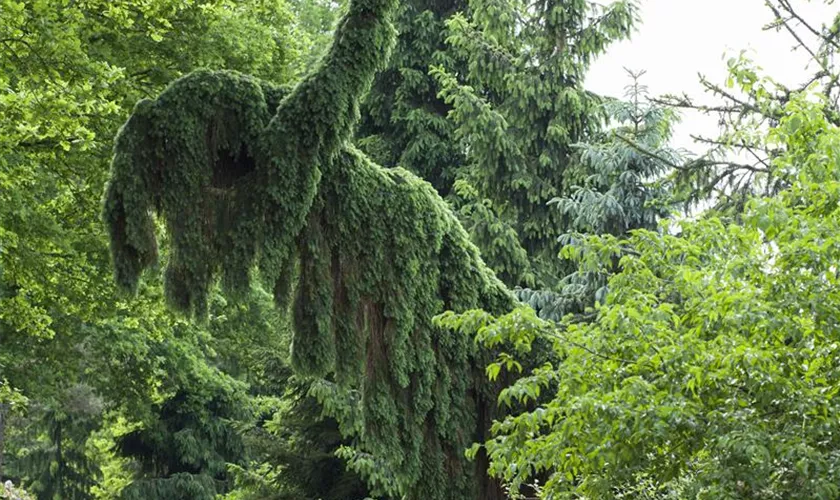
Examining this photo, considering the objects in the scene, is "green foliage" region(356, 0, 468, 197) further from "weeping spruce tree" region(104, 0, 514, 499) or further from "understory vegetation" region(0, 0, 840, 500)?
"weeping spruce tree" region(104, 0, 514, 499)

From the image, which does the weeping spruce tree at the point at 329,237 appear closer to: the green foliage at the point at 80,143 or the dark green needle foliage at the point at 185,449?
the green foliage at the point at 80,143

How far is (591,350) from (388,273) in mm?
2792

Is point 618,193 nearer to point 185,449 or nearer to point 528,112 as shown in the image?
point 528,112

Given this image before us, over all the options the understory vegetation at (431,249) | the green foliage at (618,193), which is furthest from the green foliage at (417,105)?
the green foliage at (618,193)

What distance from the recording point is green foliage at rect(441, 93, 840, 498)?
8000 millimetres

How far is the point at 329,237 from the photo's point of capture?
11250 mm

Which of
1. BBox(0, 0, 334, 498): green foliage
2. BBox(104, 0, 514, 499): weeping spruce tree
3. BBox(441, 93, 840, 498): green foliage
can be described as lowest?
BBox(441, 93, 840, 498): green foliage

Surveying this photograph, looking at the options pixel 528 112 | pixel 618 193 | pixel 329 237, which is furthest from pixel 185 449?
pixel 329 237

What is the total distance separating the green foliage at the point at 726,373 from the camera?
26.2 feet

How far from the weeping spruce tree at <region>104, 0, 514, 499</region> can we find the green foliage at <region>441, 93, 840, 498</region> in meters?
1.94

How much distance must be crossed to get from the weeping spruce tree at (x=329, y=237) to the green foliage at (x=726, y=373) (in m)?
1.94

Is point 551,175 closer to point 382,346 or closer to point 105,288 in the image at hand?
point 105,288

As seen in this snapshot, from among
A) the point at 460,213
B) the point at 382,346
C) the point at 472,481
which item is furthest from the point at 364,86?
the point at 460,213

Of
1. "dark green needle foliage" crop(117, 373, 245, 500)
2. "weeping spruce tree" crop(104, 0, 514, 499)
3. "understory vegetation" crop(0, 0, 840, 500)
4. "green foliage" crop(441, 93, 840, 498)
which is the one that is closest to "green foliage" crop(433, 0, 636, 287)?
"understory vegetation" crop(0, 0, 840, 500)
